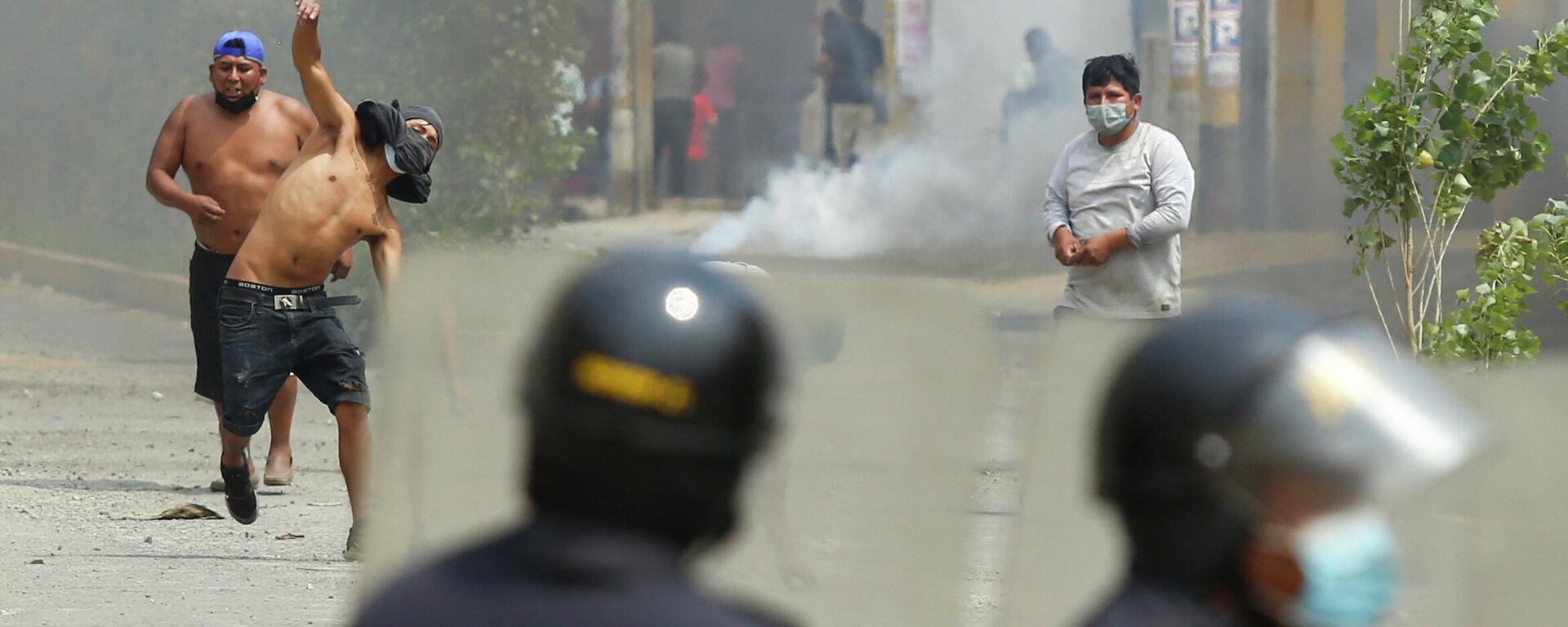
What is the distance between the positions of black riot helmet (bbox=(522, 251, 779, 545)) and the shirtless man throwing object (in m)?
3.78

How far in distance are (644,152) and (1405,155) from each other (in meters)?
4.70

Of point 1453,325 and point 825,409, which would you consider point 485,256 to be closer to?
point 825,409

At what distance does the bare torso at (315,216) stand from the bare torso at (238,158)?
980 millimetres

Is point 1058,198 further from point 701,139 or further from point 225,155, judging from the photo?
point 701,139

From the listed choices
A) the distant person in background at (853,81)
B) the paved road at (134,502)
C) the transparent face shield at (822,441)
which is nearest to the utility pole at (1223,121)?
the distant person in background at (853,81)

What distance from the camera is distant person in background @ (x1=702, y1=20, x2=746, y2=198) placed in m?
10.8

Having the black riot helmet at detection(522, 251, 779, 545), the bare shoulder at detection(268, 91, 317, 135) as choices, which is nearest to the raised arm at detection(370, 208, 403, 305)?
the bare shoulder at detection(268, 91, 317, 135)

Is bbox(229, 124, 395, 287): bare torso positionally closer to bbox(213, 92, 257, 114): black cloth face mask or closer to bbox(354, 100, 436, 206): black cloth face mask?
bbox(354, 100, 436, 206): black cloth face mask

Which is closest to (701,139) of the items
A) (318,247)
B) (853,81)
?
(853,81)

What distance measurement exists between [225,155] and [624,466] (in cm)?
516

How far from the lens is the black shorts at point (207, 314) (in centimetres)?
Answer: 677

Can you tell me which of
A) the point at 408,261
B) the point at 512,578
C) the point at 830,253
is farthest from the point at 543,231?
the point at 512,578

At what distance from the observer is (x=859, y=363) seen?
351 cm

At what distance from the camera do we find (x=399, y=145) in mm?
5555
